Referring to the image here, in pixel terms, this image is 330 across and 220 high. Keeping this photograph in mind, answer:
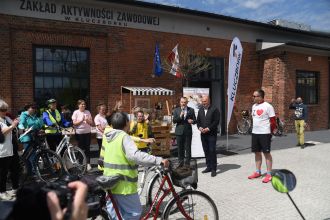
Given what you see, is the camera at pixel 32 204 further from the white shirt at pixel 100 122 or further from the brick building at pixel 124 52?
the brick building at pixel 124 52

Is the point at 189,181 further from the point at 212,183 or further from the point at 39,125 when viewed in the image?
the point at 39,125

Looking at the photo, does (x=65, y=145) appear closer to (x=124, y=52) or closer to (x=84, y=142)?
(x=84, y=142)

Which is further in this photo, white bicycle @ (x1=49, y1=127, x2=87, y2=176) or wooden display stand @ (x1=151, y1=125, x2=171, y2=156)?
wooden display stand @ (x1=151, y1=125, x2=171, y2=156)

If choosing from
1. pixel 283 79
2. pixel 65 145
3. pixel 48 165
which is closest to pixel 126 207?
pixel 48 165

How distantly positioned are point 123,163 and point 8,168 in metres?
3.92

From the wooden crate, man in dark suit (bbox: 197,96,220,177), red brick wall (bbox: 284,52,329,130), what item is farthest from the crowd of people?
red brick wall (bbox: 284,52,329,130)

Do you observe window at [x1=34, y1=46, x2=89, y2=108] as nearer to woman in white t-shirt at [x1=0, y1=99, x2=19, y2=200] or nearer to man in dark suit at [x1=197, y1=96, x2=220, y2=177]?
woman in white t-shirt at [x1=0, y1=99, x2=19, y2=200]

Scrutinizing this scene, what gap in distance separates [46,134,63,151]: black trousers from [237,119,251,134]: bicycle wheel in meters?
10.4

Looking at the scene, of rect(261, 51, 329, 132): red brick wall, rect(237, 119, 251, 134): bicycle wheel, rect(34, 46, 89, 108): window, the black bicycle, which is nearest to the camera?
the black bicycle

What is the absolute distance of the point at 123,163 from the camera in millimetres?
3623

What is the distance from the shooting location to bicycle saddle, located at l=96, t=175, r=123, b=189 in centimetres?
348

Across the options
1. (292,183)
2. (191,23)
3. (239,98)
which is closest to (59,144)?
(292,183)

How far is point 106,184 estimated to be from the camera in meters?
3.50

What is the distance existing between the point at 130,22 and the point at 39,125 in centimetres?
695
